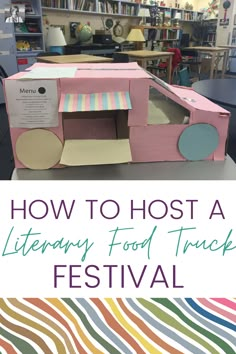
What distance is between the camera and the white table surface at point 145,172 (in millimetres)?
1036

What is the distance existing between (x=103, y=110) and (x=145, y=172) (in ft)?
0.86

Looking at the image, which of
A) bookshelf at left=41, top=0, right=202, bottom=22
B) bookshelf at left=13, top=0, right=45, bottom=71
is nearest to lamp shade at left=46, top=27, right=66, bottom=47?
bookshelf at left=13, top=0, right=45, bottom=71

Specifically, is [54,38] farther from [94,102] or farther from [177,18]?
[94,102]

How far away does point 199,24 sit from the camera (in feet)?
29.6

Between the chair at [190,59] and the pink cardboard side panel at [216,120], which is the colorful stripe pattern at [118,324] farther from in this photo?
the chair at [190,59]

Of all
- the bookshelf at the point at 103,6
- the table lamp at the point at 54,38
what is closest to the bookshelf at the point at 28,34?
the table lamp at the point at 54,38

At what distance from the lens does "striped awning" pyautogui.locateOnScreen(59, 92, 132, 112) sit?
94 centimetres

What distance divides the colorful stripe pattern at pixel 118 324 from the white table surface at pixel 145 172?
0.53 m

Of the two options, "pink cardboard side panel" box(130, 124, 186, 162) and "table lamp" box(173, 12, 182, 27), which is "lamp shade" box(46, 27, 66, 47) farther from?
"pink cardboard side panel" box(130, 124, 186, 162)

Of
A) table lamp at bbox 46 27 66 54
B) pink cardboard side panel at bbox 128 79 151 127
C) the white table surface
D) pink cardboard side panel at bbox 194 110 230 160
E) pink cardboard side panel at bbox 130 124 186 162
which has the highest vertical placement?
table lamp at bbox 46 27 66 54

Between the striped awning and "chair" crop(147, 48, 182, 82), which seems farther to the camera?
"chair" crop(147, 48, 182, 82)

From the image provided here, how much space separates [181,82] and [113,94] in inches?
130

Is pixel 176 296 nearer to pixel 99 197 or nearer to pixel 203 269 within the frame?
pixel 203 269

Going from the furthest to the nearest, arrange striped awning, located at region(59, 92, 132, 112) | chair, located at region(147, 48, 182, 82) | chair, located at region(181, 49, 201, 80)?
chair, located at region(181, 49, 201, 80)
chair, located at region(147, 48, 182, 82)
striped awning, located at region(59, 92, 132, 112)
